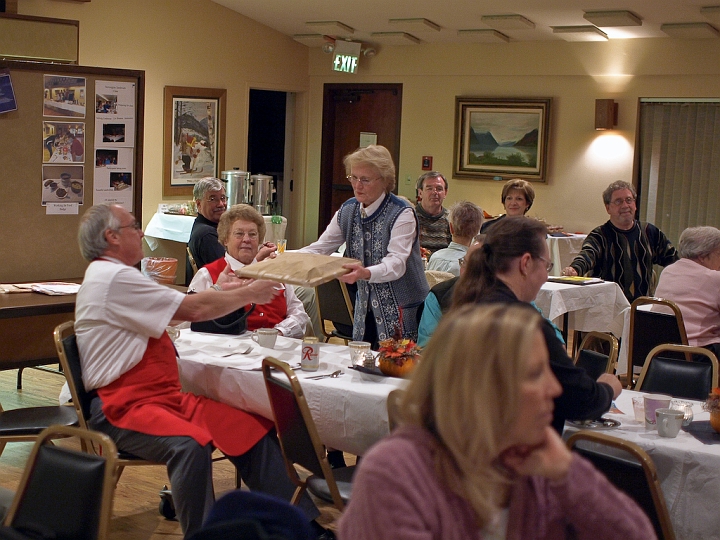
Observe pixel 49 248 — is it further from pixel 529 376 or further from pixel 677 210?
pixel 677 210

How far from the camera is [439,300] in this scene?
141 inches

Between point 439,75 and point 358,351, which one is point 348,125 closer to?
point 439,75

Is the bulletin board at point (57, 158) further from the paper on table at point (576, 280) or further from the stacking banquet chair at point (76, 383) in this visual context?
the paper on table at point (576, 280)

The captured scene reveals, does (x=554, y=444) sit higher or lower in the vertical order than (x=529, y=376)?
lower

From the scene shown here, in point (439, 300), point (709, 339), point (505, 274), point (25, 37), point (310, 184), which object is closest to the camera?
point (505, 274)

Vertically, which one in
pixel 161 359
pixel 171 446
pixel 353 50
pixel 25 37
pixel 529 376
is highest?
pixel 353 50

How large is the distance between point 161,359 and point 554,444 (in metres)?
1.94

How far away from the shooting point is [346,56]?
1038 centimetres

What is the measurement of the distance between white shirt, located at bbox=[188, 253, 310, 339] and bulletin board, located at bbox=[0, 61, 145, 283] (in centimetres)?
130

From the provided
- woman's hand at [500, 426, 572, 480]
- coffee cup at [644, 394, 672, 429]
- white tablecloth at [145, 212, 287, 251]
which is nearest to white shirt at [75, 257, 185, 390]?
coffee cup at [644, 394, 672, 429]

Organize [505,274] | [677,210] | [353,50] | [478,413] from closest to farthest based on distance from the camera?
[478,413]
[505,274]
[677,210]
[353,50]

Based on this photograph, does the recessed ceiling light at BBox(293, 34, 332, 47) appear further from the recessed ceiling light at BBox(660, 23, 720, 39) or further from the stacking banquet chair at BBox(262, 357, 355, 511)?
the stacking banquet chair at BBox(262, 357, 355, 511)

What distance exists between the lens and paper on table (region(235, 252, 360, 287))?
3.27m

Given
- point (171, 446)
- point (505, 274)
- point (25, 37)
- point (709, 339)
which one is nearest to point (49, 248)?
point (25, 37)
